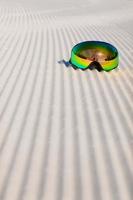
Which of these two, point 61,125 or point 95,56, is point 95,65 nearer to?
point 95,56

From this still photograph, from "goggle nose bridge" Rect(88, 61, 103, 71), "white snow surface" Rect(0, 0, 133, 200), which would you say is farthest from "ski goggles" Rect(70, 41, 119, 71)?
"white snow surface" Rect(0, 0, 133, 200)

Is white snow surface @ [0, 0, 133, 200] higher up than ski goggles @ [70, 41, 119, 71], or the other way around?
ski goggles @ [70, 41, 119, 71]

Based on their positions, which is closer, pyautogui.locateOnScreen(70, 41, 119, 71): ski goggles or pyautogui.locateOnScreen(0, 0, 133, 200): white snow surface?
pyautogui.locateOnScreen(0, 0, 133, 200): white snow surface

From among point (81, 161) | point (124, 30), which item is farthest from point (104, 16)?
point (81, 161)

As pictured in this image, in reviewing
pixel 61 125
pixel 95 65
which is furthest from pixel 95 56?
pixel 61 125

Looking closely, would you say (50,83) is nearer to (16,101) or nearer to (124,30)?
(16,101)

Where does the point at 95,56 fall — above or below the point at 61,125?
above

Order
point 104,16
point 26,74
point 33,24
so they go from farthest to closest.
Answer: point 104,16 < point 33,24 < point 26,74

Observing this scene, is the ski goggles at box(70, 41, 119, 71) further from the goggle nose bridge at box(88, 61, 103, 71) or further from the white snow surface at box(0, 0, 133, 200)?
the white snow surface at box(0, 0, 133, 200)
